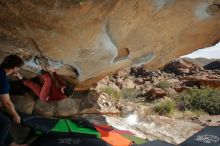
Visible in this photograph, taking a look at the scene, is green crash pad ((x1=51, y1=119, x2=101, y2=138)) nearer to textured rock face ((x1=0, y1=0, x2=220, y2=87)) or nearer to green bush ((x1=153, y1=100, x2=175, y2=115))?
textured rock face ((x1=0, y1=0, x2=220, y2=87))

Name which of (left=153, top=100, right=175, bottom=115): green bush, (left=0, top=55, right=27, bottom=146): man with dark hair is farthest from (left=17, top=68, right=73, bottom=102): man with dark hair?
(left=153, top=100, right=175, bottom=115): green bush

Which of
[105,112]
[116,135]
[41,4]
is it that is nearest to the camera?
[41,4]

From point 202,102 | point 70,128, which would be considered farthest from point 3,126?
point 202,102

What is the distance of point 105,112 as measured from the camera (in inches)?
382

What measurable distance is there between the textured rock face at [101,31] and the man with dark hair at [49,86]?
8.1 inches

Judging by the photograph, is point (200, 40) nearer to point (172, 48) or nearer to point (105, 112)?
point (172, 48)

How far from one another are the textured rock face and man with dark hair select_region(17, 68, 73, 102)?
0.67 ft

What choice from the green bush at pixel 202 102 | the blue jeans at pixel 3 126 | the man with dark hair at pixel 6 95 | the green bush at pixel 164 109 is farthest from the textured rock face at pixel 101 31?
the green bush at pixel 202 102

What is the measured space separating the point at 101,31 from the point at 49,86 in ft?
4.90

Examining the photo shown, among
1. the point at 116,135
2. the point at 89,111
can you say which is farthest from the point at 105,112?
the point at 116,135

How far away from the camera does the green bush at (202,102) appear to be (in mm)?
15766

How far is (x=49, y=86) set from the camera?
6.78m

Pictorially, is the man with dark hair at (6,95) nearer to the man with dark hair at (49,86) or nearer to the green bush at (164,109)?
the man with dark hair at (49,86)

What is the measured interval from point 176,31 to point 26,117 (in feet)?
12.4
